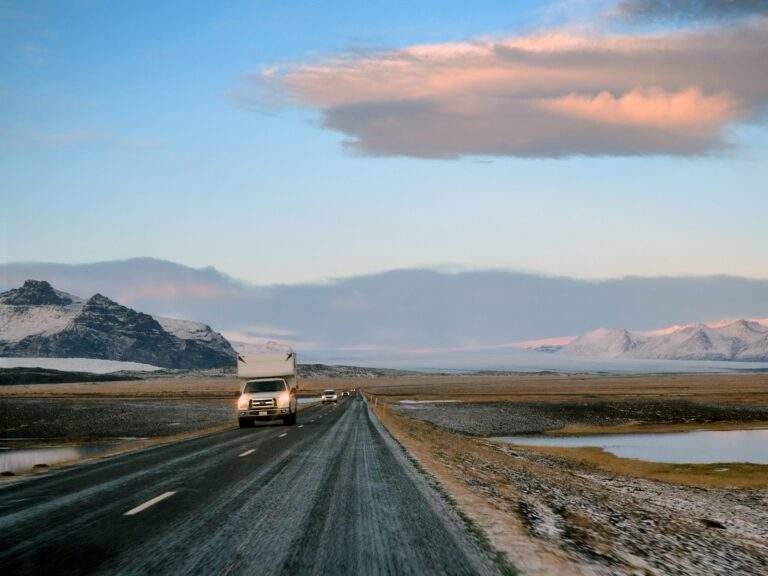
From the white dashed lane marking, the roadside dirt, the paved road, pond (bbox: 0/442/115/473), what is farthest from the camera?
pond (bbox: 0/442/115/473)

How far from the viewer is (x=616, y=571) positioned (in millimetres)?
8305

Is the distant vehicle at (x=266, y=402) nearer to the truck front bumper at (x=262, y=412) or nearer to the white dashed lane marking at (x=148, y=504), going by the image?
the truck front bumper at (x=262, y=412)

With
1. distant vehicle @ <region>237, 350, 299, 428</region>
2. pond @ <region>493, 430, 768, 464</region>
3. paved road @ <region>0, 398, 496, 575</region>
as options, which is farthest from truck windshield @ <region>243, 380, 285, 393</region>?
paved road @ <region>0, 398, 496, 575</region>

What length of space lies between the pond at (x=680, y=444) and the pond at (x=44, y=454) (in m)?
22.5

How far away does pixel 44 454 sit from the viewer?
102 ft

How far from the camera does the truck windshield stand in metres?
40.7

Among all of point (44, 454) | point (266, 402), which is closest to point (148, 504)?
point (44, 454)

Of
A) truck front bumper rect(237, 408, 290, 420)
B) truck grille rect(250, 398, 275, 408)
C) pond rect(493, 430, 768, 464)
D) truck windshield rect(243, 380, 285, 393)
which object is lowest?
pond rect(493, 430, 768, 464)

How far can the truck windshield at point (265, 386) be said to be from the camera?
134 feet

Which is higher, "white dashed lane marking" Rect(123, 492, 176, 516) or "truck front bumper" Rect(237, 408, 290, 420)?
"white dashed lane marking" Rect(123, 492, 176, 516)

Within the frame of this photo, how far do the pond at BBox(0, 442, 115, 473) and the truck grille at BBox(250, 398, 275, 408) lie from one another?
23.9ft

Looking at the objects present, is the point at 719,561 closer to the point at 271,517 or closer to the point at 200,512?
the point at 271,517

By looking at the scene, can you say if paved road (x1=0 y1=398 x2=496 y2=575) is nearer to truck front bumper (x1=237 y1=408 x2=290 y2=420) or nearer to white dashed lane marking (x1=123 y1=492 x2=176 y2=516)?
white dashed lane marking (x1=123 y1=492 x2=176 y2=516)

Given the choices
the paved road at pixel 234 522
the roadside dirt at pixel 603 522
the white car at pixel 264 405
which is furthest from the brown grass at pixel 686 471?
the paved road at pixel 234 522
